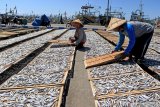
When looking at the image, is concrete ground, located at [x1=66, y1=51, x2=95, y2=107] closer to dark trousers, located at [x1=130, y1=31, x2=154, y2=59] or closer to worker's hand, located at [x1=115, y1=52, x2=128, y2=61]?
worker's hand, located at [x1=115, y1=52, x2=128, y2=61]

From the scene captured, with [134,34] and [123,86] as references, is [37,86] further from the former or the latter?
[134,34]

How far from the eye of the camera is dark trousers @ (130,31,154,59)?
9.43 metres

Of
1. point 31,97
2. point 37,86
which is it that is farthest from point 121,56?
point 31,97

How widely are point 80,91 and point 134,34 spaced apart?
3.09 metres


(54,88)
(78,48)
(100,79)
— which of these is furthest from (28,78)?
(78,48)

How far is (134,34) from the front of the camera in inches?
352

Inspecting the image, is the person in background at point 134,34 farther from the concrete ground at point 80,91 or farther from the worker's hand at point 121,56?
the concrete ground at point 80,91

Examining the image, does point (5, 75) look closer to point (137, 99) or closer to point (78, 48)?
point (137, 99)

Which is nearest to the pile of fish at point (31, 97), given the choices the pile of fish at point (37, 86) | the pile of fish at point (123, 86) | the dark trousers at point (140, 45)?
the pile of fish at point (37, 86)

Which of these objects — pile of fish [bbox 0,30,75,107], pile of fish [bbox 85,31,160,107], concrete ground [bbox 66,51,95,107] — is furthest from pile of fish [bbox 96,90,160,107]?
pile of fish [bbox 0,30,75,107]

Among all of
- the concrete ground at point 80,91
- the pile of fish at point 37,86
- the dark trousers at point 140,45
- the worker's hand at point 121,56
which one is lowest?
the concrete ground at point 80,91

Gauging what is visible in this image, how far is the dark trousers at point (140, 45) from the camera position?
9.43m

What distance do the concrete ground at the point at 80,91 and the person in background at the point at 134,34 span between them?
1.39 meters

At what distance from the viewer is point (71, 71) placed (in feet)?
28.0
